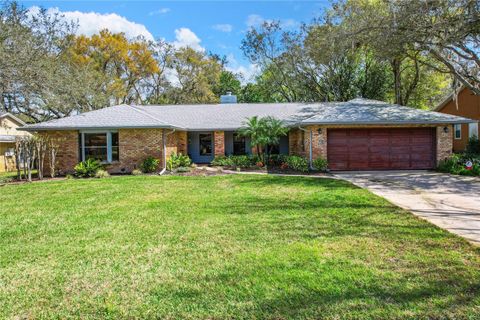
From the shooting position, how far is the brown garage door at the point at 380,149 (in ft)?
48.6

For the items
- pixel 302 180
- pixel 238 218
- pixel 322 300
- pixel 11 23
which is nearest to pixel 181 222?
pixel 238 218

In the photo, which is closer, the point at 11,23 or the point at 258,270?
the point at 258,270

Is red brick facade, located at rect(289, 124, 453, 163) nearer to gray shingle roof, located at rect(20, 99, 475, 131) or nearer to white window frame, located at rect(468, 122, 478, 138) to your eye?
gray shingle roof, located at rect(20, 99, 475, 131)

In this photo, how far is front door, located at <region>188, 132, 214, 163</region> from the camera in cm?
1942

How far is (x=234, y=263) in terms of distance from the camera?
13.3 ft

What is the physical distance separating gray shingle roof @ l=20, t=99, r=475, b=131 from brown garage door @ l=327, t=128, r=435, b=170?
2.38 feet

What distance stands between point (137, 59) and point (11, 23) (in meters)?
18.2

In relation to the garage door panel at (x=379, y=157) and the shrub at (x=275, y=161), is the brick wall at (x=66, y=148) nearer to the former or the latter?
the shrub at (x=275, y=161)

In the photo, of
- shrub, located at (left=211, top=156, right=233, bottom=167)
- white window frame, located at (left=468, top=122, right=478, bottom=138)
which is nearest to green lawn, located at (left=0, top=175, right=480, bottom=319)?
shrub, located at (left=211, top=156, right=233, bottom=167)

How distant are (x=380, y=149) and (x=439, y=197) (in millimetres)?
7014

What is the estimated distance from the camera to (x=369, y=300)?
3078mm

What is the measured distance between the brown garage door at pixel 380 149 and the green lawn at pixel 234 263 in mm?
7473

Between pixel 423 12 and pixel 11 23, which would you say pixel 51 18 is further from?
pixel 423 12

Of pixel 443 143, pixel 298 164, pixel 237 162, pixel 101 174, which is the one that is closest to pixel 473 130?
pixel 443 143
